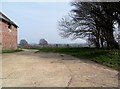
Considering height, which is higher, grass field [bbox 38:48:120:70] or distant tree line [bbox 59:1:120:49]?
distant tree line [bbox 59:1:120:49]

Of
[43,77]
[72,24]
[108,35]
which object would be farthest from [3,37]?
[43,77]

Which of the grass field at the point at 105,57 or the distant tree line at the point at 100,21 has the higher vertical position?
the distant tree line at the point at 100,21

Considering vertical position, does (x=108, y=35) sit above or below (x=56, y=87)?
above

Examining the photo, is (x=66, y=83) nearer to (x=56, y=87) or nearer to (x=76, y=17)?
Answer: (x=56, y=87)

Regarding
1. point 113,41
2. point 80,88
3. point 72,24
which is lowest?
point 80,88

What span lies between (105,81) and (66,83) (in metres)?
1.60

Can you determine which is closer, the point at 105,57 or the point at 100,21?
the point at 105,57

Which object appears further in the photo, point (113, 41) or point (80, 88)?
point (113, 41)

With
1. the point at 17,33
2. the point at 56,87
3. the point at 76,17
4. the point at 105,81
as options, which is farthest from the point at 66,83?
the point at 17,33

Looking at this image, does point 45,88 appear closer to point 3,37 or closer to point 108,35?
point 108,35

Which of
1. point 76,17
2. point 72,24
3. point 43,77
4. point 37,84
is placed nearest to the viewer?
point 37,84

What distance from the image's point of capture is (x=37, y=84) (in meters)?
8.99

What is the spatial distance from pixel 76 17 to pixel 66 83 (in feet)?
98.7

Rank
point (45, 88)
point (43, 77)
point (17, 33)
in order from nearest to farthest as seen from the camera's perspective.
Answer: point (45, 88)
point (43, 77)
point (17, 33)
